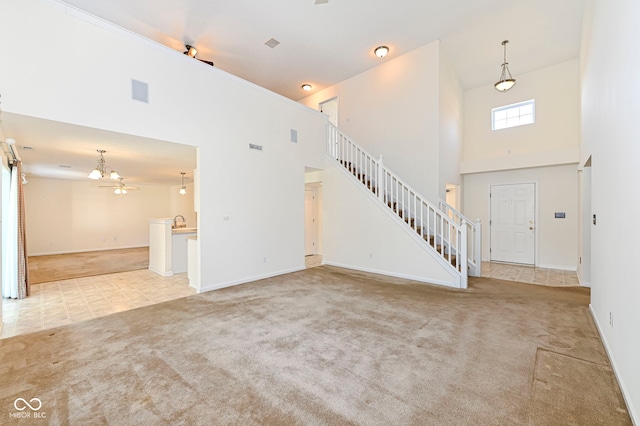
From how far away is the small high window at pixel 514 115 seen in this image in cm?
688

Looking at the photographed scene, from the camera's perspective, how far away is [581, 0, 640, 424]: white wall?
1908mm

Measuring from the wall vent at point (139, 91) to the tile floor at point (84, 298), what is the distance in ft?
9.87

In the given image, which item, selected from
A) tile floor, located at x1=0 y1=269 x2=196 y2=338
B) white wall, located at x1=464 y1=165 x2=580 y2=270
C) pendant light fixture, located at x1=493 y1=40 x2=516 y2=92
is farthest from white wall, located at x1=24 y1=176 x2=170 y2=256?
white wall, located at x1=464 y1=165 x2=580 y2=270

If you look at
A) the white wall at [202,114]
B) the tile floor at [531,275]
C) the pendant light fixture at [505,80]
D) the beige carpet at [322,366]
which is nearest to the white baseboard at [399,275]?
the beige carpet at [322,366]

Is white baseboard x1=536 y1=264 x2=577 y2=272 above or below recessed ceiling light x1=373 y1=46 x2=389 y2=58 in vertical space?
below

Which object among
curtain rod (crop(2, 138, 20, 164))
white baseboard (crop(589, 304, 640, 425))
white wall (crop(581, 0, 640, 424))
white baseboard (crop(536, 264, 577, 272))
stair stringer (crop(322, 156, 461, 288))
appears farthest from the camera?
white baseboard (crop(536, 264, 577, 272))

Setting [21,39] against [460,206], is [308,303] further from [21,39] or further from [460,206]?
[460,206]

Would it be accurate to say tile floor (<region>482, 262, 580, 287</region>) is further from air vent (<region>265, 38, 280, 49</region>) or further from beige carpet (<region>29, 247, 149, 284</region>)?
beige carpet (<region>29, 247, 149, 284</region>)

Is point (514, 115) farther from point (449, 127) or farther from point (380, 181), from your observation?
point (380, 181)

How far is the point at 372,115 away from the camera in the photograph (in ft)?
24.2

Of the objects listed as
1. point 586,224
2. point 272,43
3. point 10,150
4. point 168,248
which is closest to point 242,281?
point 168,248

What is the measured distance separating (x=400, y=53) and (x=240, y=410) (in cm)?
762

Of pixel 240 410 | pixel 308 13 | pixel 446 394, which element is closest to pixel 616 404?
pixel 446 394

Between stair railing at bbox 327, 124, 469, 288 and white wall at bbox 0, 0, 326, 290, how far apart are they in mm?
750
